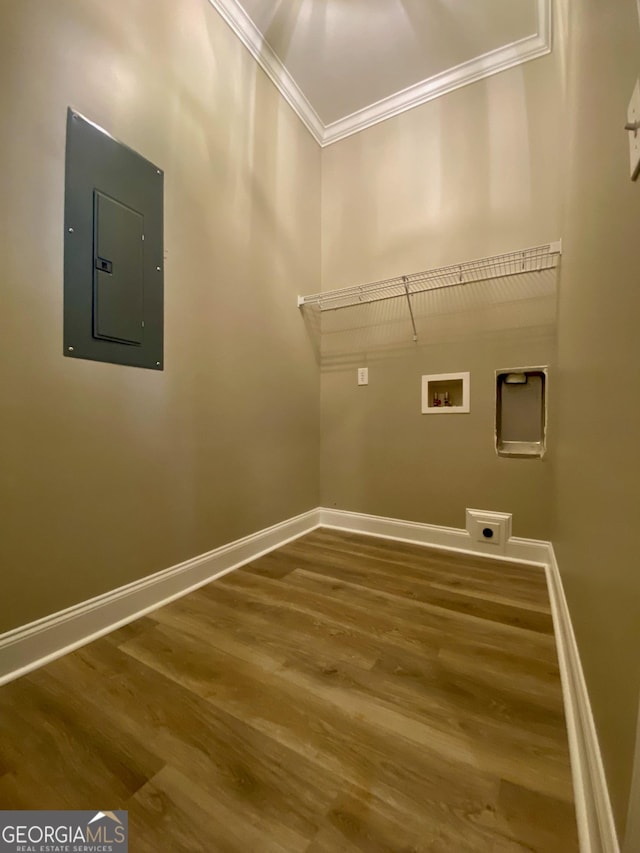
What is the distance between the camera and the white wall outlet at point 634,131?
1.73 ft

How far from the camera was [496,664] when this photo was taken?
1.08 metres

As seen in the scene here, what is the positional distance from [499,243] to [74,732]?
262cm

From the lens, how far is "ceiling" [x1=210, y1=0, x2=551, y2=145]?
1.74 metres

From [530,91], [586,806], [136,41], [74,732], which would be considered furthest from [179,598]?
[530,91]

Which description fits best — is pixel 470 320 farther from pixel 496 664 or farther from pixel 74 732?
pixel 74 732

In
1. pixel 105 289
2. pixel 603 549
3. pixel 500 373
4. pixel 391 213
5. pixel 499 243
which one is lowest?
pixel 603 549

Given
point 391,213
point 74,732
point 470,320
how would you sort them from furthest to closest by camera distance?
point 391,213 < point 470,320 < point 74,732

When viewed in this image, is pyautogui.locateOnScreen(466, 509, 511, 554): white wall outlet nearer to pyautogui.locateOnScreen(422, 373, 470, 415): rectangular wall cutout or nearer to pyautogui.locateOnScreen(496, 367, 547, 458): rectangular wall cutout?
pyautogui.locateOnScreen(496, 367, 547, 458): rectangular wall cutout

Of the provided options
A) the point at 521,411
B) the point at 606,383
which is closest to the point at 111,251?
the point at 606,383

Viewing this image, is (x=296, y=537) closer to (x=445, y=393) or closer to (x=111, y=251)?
(x=445, y=393)

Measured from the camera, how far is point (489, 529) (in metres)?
1.91

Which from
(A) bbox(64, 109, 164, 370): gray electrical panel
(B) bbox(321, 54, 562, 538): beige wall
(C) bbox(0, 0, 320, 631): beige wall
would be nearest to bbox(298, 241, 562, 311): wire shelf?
(B) bbox(321, 54, 562, 538): beige wall

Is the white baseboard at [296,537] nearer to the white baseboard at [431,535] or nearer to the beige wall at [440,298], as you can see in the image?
the white baseboard at [431,535]

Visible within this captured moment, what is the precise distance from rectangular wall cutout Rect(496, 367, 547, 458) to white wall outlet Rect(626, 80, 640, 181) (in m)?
1.41
